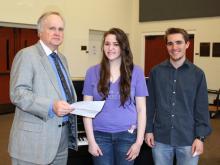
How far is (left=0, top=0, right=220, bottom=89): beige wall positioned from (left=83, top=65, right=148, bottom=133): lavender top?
6.07 m

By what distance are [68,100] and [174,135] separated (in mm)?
881

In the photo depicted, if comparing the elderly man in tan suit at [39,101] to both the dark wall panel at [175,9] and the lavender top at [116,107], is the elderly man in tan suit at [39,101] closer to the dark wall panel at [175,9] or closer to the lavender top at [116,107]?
the lavender top at [116,107]

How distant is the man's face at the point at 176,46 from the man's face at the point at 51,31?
875mm

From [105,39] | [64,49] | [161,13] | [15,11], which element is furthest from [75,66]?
[105,39]

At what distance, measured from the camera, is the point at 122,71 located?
226 cm

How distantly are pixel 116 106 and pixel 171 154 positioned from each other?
62cm

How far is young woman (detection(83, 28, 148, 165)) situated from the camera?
2225mm

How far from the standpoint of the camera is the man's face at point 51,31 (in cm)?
204

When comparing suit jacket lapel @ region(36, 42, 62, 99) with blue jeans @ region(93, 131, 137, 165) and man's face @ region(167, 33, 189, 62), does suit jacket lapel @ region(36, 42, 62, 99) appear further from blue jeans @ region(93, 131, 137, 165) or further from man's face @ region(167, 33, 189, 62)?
man's face @ region(167, 33, 189, 62)

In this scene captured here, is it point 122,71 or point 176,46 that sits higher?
point 176,46

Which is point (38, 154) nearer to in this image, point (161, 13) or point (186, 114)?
point (186, 114)

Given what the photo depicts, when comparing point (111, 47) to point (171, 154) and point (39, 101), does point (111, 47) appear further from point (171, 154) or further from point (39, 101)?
point (171, 154)

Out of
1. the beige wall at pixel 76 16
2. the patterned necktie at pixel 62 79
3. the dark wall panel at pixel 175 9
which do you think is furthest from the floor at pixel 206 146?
the dark wall panel at pixel 175 9

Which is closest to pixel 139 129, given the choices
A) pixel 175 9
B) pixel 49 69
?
pixel 49 69
